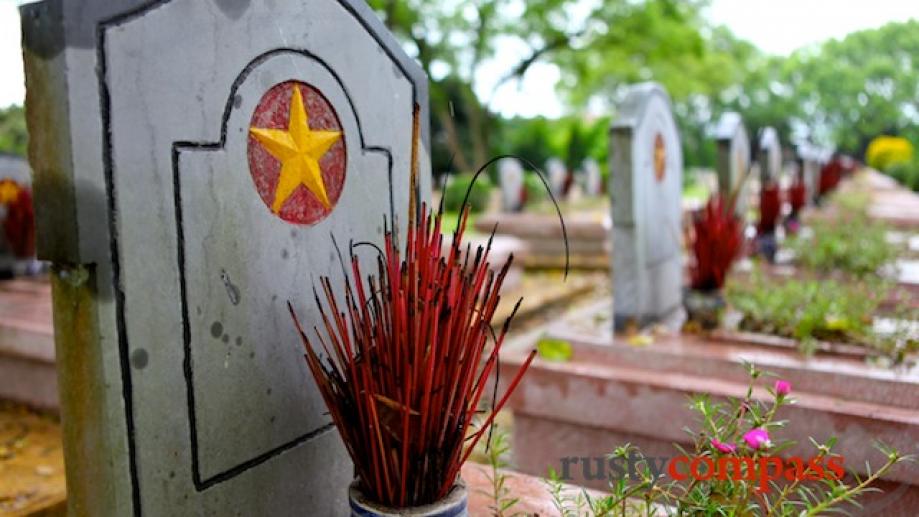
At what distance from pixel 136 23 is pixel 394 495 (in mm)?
1071

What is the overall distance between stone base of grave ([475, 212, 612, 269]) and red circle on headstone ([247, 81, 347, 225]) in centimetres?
782

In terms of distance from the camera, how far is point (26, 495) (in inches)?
114

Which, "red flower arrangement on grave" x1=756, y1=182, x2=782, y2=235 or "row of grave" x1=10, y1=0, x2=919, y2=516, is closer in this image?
"row of grave" x1=10, y1=0, x2=919, y2=516

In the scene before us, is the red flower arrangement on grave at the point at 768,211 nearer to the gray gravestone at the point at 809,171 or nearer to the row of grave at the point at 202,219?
the row of grave at the point at 202,219

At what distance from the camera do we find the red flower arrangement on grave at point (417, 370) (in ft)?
5.07

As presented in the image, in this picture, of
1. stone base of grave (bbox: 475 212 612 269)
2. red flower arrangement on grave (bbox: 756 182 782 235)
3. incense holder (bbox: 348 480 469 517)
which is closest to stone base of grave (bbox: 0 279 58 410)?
incense holder (bbox: 348 480 469 517)

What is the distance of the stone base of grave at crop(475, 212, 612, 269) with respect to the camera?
32.9ft

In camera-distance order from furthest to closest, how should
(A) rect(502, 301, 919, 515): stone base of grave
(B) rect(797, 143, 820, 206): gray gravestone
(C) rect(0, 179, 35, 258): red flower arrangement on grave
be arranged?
(B) rect(797, 143, 820, 206): gray gravestone < (C) rect(0, 179, 35, 258): red flower arrangement on grave < (A) rect(502, 301, 919, 515): stone base of grave

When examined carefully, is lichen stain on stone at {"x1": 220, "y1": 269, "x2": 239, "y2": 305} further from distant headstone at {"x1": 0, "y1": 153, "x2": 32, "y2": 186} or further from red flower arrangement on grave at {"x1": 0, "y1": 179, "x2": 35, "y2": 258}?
distant headstone at {"x1": 0, "y1": 153, "x2": 32, "y2": 186}

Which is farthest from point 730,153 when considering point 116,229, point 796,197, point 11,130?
point 11,130

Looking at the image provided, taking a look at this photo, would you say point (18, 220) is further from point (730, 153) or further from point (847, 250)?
point (847, 250)

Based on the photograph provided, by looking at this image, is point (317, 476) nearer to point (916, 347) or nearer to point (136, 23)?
point (136, 23)

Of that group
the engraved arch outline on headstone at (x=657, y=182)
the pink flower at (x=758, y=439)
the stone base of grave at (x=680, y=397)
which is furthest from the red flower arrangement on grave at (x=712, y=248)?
the pink flower at (x=758, y=439)

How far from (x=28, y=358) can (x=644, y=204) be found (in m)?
3.44
